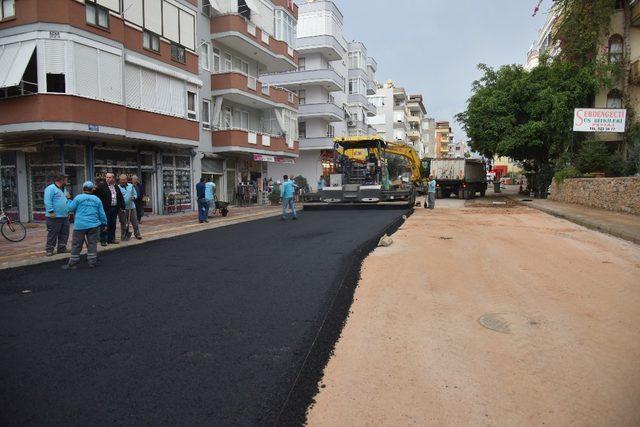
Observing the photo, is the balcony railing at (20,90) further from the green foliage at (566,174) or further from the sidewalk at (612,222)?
the green foliage at (566,174)

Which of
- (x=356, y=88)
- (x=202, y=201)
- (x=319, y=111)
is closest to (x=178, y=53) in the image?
(x=202, y=201)

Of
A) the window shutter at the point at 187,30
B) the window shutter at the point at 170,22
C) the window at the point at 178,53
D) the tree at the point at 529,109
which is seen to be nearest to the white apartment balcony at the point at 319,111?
the tree at the point at 529,109

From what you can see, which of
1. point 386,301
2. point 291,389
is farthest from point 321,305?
point 291,389

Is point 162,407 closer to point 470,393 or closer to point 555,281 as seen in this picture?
point 470,393

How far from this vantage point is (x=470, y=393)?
142 inches

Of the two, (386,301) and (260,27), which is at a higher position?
(260,27)

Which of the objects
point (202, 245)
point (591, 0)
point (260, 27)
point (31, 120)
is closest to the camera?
point (202, 245)

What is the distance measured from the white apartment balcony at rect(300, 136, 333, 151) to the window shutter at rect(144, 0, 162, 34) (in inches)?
859

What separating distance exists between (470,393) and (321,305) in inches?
101

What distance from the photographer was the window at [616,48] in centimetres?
2814

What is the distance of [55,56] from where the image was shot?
15.7 m

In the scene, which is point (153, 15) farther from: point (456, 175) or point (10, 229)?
point (456, 175)

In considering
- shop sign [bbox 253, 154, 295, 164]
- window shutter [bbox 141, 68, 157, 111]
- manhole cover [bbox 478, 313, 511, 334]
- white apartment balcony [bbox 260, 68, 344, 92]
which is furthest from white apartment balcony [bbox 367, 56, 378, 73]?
manhole cover [bbox 478, 313, 511, 334]

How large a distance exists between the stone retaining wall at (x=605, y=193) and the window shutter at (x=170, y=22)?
2004cm
